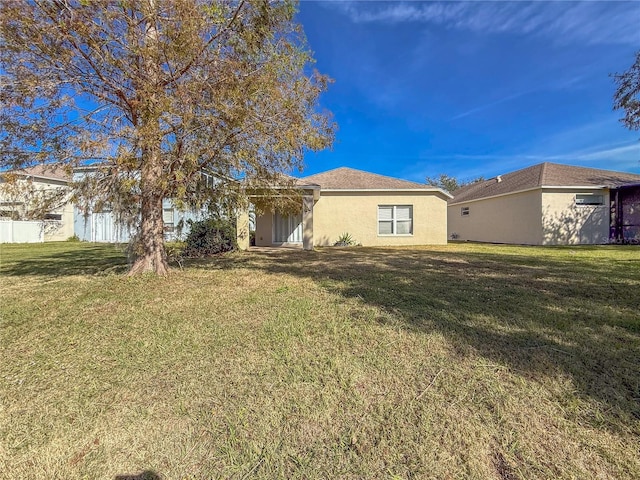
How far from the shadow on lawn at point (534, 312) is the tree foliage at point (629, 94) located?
4.63 meters

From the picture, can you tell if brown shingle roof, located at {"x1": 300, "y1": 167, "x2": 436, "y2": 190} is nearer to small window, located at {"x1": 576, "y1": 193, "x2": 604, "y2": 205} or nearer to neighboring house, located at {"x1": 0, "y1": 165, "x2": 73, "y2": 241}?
small window, located at {"x1": 576, "y1": 193, "x2": 604, "y2": 205}

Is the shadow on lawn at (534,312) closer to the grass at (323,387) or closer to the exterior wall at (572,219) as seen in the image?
the grass at (323,387)

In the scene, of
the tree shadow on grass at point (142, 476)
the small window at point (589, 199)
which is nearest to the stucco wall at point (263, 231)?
the tree shadow on grass at point (142, 476)

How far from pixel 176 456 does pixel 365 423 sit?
4.32 ft

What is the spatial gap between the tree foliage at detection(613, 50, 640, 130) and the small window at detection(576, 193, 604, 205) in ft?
28.4

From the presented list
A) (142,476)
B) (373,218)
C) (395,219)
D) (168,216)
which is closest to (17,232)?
(168,216)

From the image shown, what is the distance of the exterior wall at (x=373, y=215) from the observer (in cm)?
1669

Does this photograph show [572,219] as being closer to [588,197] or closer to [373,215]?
[588,197]

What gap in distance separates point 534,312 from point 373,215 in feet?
41.1

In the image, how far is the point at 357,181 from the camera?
17.4 metres

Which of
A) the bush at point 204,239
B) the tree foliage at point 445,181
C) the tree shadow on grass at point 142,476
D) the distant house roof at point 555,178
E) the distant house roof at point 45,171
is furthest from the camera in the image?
the tree foliage at point 445,181

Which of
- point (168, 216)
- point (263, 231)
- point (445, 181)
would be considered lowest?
point (263, 231)

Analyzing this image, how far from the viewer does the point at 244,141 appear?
233 inches

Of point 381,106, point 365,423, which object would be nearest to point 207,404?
point 365,423
